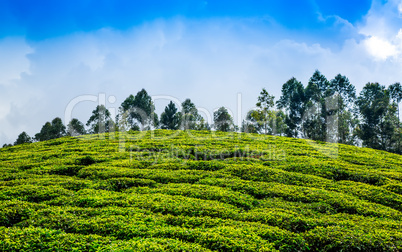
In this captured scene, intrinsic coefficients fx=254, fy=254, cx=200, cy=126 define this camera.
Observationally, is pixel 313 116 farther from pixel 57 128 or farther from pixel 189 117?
pixel 57 128

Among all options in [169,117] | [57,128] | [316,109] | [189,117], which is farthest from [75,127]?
[316,109]

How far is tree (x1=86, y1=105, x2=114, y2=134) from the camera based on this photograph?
56.5 metres

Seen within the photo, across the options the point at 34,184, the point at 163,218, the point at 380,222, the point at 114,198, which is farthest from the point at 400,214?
the point at 34,184

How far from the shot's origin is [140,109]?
194ft

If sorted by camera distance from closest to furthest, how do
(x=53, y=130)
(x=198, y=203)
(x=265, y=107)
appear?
(x=198, y=203)
(x=265, y=107)
(x=53, y=130)

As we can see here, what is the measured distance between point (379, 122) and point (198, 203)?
5294cm

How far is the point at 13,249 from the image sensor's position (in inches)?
238

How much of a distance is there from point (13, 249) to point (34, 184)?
17.2 feet

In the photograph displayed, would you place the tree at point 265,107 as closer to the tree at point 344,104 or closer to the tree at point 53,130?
the tree at point 344,104

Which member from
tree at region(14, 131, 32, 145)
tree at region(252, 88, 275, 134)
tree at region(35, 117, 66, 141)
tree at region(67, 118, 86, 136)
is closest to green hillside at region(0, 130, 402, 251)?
tree at region(252, 88, 275, 134)

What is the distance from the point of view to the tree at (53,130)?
62.9m

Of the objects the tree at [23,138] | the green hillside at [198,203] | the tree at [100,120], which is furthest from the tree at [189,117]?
the tree at [23,138]

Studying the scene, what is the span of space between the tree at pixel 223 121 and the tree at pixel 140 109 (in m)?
15.8

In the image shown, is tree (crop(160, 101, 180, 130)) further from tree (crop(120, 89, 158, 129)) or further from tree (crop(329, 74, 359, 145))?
tree (crop(329, 74, 359, 145))
